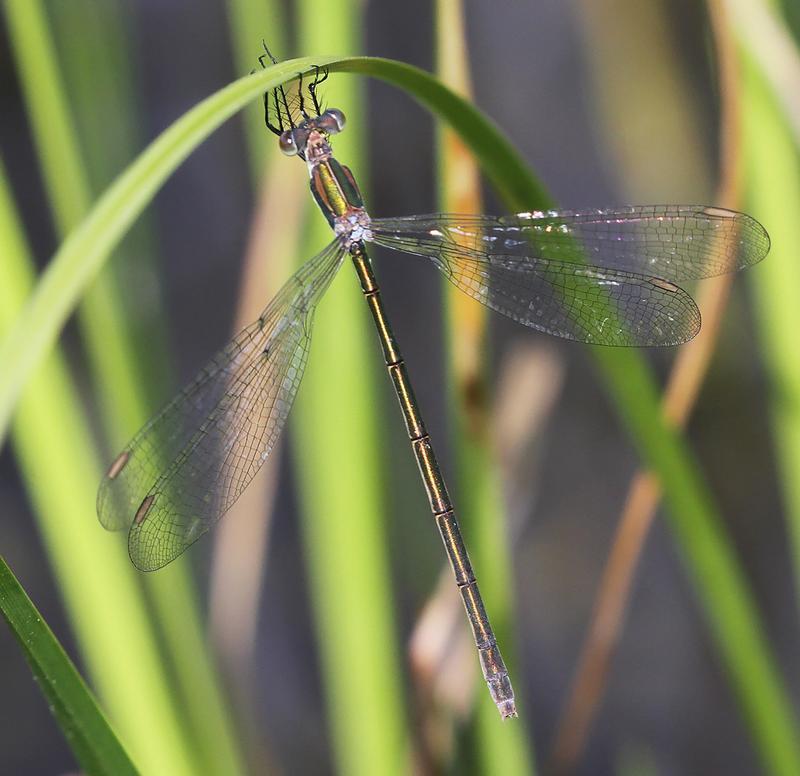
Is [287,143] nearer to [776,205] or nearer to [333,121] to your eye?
[333,121]

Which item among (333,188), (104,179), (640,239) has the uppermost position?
(104,179)

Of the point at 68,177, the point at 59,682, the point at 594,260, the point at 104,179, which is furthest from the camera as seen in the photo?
the point at 104,179

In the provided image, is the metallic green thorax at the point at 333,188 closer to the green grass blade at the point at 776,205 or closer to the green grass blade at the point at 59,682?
the green grass blade at the point at 776,205

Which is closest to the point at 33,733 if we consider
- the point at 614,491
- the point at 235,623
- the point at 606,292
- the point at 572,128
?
the point at 235,623

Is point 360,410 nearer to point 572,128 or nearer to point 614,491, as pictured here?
point 614,491

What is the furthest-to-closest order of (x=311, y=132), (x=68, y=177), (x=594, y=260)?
(x=68, y=177) → (x=311, y=132) → (x=594, y=260)

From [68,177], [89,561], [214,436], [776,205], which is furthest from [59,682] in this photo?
[776,205]
